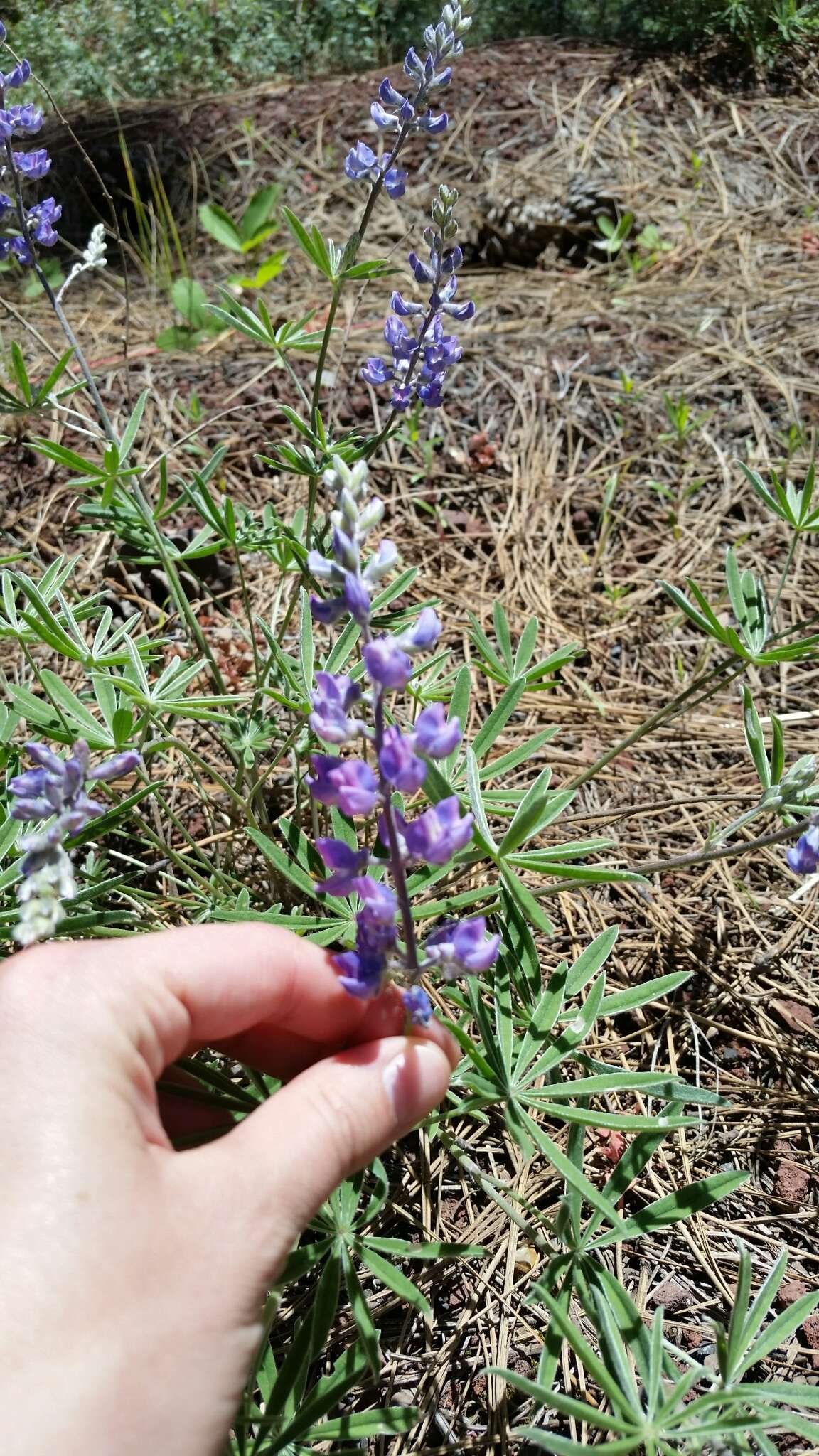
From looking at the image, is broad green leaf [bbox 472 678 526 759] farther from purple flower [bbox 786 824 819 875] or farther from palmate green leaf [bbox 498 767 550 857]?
purple flower [bbox 786 824 819 875]

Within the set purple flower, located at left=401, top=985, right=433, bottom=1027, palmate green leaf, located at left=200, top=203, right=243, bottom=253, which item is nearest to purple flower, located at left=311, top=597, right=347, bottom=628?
purple flower, located at left=401, top=985, right=433, bottom=1027

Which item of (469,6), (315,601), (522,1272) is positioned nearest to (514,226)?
(469,6)

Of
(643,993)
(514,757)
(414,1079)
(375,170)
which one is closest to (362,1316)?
(414,1079)

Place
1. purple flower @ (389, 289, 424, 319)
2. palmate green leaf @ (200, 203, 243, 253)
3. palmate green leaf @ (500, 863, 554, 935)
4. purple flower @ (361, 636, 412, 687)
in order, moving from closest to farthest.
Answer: purple flower @ (361, 636, 412, 687), palmate green leaf @ (500, 863, 554, 935), purple flower @ (389, 289, 424, 319), palmate green leaf @ (200, 203, 243, 253)

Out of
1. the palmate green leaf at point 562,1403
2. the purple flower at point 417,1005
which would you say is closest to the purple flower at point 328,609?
the purple flower at point 417,1005

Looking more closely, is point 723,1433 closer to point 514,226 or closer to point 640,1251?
point 640,1251

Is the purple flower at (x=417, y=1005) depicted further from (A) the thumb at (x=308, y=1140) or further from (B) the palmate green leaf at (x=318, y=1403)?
(B) the palmate green leaf at (x=318, y=1403)

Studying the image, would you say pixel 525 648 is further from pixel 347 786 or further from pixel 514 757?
pixel 347 786
